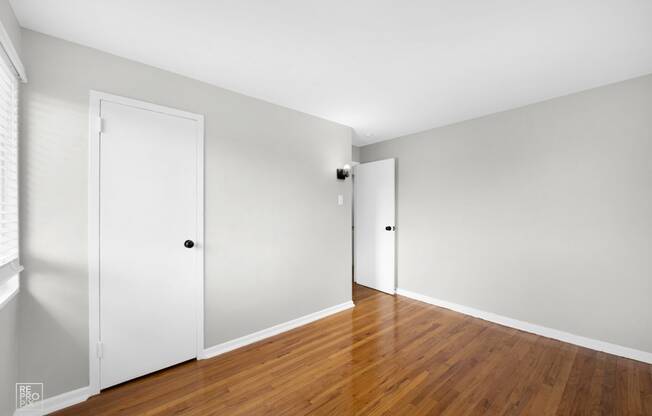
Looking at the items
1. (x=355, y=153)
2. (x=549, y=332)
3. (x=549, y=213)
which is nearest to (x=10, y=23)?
(x=355, y=153)

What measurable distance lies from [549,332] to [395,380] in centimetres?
191

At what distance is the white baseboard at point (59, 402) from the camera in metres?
1.63

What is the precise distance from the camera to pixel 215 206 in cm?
240

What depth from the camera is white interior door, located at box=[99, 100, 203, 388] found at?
6.23ft

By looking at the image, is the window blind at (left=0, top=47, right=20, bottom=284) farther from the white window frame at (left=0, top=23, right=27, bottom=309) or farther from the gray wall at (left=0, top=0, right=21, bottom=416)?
the gray wall at (left=0, top=0, right=21, bottom=416)

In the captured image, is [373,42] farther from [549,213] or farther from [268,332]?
[268,332]

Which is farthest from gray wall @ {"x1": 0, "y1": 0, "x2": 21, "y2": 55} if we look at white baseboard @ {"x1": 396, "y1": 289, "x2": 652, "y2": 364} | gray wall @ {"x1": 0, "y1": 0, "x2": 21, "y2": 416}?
white baseboard @ {"x1": 396, "y1": 289, "x2": 652, "y2": 364}

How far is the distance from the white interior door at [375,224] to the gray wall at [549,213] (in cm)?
42

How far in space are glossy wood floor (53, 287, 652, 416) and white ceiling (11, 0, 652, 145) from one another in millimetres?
2492

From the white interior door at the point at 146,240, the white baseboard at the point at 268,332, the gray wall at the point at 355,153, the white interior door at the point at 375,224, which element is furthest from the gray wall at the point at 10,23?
the gray wall at the point at 355,153

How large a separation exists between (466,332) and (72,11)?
13.6ft

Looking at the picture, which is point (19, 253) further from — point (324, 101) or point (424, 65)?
point (424, 65)

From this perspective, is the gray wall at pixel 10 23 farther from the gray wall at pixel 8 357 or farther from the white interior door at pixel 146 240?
the gray wall at pixel 8 357

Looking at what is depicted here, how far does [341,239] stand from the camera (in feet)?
11.5
